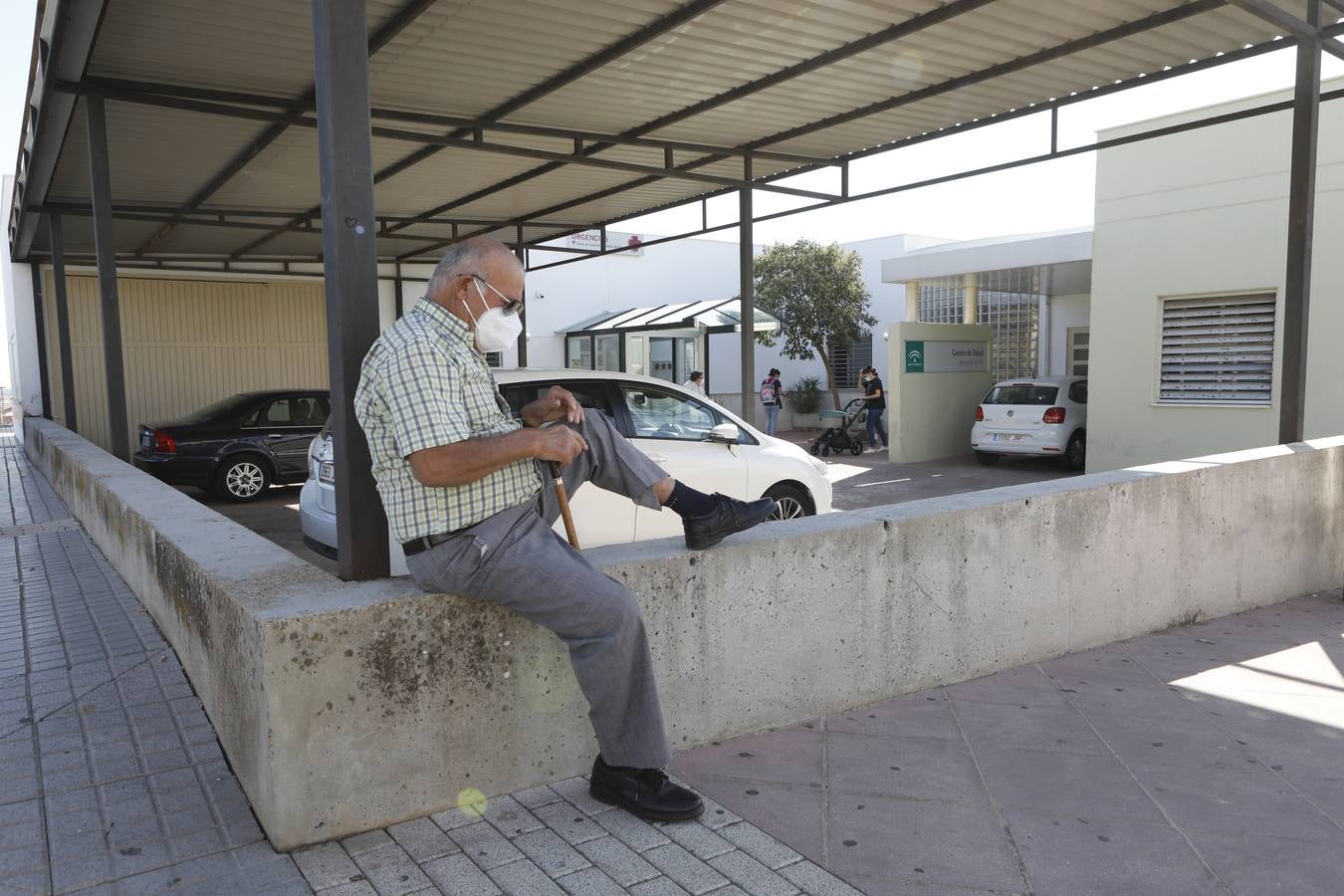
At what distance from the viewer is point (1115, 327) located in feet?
41.5

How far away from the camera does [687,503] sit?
3.40m

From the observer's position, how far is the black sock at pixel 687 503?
339 centimetres

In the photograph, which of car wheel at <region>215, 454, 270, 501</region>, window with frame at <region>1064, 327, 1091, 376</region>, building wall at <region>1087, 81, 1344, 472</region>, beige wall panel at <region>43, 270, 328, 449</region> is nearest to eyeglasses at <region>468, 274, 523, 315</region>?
car wheel at <region>215, 454, 270, 501</region>

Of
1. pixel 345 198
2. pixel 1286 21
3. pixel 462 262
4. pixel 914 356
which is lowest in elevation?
pixel 914 356

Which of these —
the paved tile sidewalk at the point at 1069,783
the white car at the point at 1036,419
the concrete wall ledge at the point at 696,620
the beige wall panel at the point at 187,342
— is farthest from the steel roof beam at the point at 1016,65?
the beige wall panel at the point at 187,342

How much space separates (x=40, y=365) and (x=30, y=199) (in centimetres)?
637

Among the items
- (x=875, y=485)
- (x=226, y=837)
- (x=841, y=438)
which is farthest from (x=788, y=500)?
(x=841, y=438)

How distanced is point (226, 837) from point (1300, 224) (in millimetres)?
7525

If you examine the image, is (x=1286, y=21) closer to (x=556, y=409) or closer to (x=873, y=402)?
(x=556, y=409)

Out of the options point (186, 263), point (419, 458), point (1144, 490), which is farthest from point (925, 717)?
point (186, 263)

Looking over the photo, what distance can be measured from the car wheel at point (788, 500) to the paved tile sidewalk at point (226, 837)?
368cm

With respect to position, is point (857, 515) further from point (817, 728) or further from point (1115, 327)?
point (1115, 327)

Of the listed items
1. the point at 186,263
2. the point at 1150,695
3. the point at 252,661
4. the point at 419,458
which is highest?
the point at 186,263

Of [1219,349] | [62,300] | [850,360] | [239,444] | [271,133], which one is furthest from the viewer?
[850,360]
